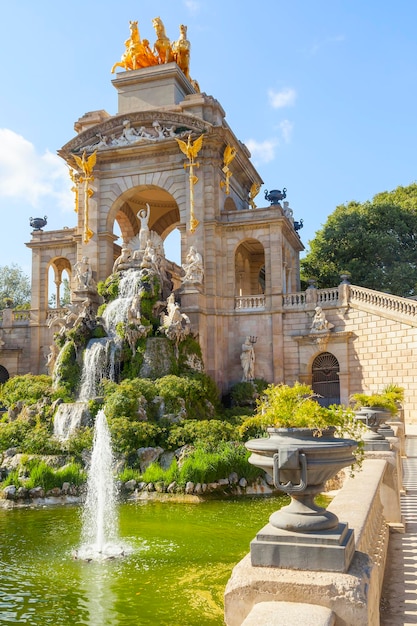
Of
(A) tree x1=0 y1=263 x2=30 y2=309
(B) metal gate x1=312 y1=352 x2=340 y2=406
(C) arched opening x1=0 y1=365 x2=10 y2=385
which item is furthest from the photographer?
(A) tree x1=0 y1=263 x2=30 y2=309

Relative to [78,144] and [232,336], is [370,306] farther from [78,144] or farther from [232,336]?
[78,144]

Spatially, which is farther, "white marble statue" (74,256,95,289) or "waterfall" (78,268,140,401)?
"white marble statue" (74,256,95,289)

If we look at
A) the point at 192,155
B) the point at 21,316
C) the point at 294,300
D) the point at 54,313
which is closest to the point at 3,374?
the point at 21,316

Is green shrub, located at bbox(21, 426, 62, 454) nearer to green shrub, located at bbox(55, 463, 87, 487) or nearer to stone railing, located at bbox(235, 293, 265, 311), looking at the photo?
green shrub, located at bbox(55, 463, 87, 487)

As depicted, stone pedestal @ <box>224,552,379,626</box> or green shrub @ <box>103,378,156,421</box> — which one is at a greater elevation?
green shrub @ <box>103,378,156,421</box>

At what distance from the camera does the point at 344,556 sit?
3.96 meters

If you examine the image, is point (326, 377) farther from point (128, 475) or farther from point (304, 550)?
point (304, 550)

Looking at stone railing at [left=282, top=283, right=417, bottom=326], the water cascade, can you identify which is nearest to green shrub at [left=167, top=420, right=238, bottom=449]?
the water cascade

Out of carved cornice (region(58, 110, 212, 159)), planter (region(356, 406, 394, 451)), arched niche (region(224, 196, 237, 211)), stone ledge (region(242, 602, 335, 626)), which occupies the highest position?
carved cornice (region(58, 110, 212, 159))

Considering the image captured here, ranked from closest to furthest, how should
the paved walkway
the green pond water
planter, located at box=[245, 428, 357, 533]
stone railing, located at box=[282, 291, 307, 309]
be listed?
planter, located at box=[245, 428, 357, 533], the paved walkway, the green pond water, stone railing, located at box=[282, 291, 307, 309]

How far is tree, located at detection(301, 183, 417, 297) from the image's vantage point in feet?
110

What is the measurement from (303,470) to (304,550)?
1.71 ft

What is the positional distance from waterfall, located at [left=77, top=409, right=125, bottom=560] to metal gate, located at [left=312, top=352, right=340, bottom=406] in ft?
35.2

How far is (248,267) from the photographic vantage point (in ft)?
112
